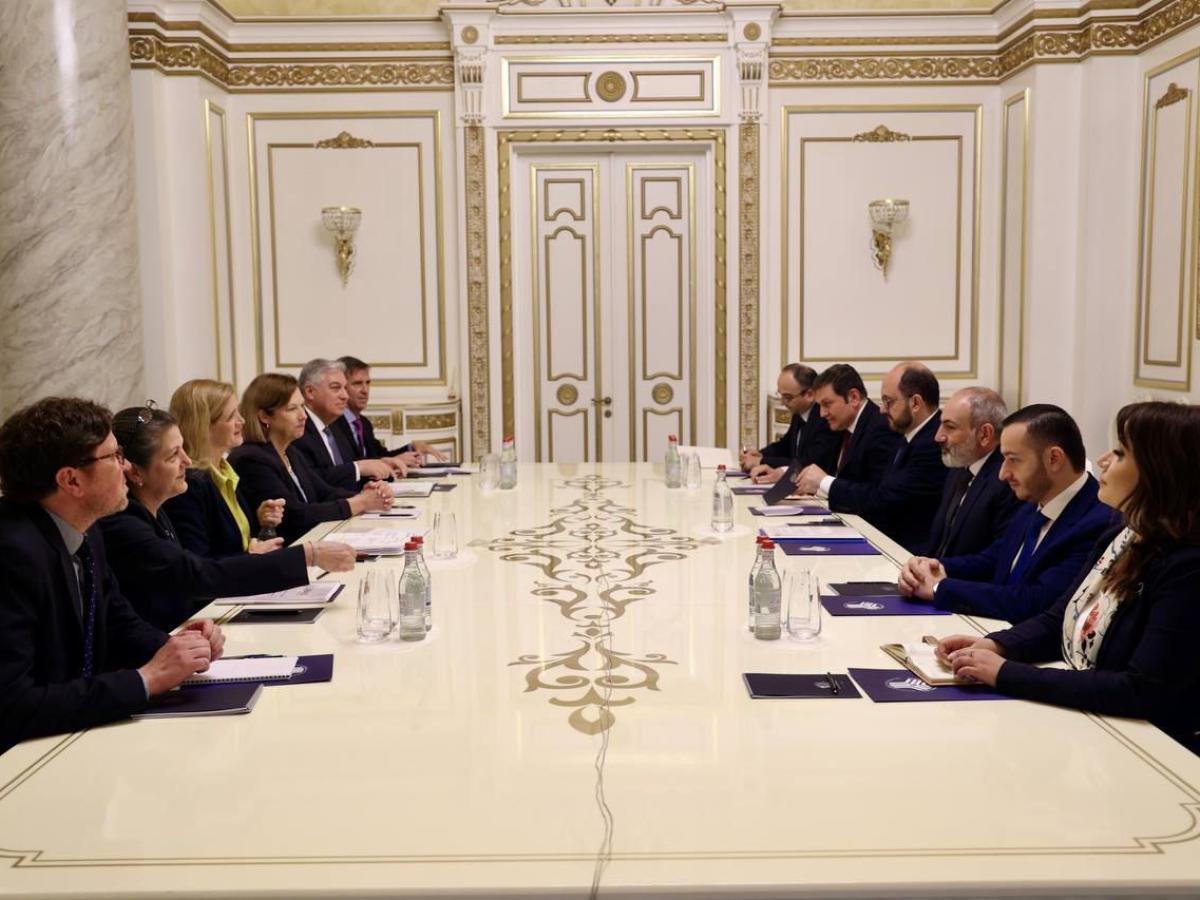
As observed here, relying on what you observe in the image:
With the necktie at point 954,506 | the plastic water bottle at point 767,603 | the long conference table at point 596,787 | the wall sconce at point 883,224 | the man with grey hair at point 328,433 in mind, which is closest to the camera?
the long conference table at point 596,787

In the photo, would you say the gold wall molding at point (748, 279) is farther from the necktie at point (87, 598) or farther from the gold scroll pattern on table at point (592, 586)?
the necktie at point (87, 598)

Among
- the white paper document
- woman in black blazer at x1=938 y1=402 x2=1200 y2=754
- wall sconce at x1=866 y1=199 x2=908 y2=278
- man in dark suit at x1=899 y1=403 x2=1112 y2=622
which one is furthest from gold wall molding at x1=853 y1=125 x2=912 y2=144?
woman in black blazer at x1=938 y1=402 x2=1200 y2=754

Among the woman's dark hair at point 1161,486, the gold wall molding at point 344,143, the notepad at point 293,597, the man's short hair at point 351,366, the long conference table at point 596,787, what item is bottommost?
the long conference table at point 596,787

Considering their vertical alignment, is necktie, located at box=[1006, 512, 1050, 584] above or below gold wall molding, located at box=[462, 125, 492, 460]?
below

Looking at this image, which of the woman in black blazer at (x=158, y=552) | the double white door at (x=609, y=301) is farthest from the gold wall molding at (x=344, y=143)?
the woman in black blazer at (x=158, y=552)

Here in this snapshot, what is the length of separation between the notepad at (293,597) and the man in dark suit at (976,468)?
6.07 ft

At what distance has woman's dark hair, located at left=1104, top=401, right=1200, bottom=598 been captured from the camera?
2.17m

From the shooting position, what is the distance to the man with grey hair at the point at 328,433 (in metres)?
5.50

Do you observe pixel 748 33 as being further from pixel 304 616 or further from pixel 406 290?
pixel 304 616

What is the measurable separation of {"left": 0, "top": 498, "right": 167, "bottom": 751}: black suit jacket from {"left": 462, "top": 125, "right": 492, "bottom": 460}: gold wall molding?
16.5 feet

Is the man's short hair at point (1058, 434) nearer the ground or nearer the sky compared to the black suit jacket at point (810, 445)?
nearer the sky

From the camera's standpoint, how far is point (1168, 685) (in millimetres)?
2104

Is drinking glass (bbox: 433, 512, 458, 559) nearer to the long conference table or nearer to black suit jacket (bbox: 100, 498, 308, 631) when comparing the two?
black suit jacket (bbox: 100, 498, 308, 631)

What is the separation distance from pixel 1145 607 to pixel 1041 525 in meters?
0.88
